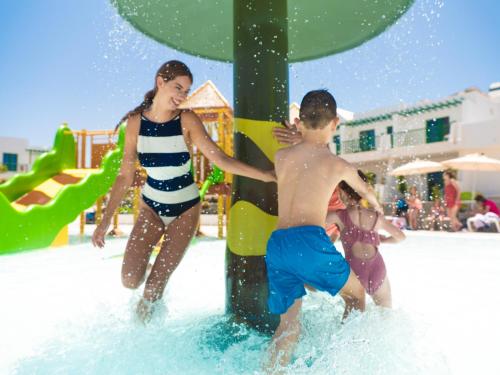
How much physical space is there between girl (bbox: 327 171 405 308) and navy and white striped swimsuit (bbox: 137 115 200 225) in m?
1.06

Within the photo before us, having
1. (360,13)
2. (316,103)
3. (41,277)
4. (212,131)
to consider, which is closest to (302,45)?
(360,13)

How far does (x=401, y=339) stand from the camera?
245 centimetres

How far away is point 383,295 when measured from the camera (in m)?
2.95

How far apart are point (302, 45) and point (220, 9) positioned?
94 centimetres

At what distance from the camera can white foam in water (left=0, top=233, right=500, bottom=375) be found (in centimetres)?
224

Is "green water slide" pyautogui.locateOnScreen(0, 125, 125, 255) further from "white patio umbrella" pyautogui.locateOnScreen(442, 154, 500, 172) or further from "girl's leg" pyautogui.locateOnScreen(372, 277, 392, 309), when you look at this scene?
"white patio umbrella" pyautogui.locateOnScreen(442, 154, 500, 172)

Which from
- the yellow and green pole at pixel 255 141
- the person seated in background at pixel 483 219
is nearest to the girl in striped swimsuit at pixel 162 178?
the yellow and green pole at pixel 255 141

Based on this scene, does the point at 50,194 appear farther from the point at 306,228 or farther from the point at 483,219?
the point at 483,219

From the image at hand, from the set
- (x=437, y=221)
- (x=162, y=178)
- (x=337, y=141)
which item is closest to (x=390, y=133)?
(x=337, y=141)

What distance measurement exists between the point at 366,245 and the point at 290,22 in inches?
81.3

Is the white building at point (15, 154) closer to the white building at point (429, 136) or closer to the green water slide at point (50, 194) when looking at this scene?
the white building at point (429, 136)

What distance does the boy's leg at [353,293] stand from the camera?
225 centimetres

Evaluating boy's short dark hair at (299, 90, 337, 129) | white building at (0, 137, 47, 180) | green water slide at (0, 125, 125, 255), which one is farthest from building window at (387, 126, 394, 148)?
white building at (0, 137, 47, 180)

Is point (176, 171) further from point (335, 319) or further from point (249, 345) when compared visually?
point (335, 319)
